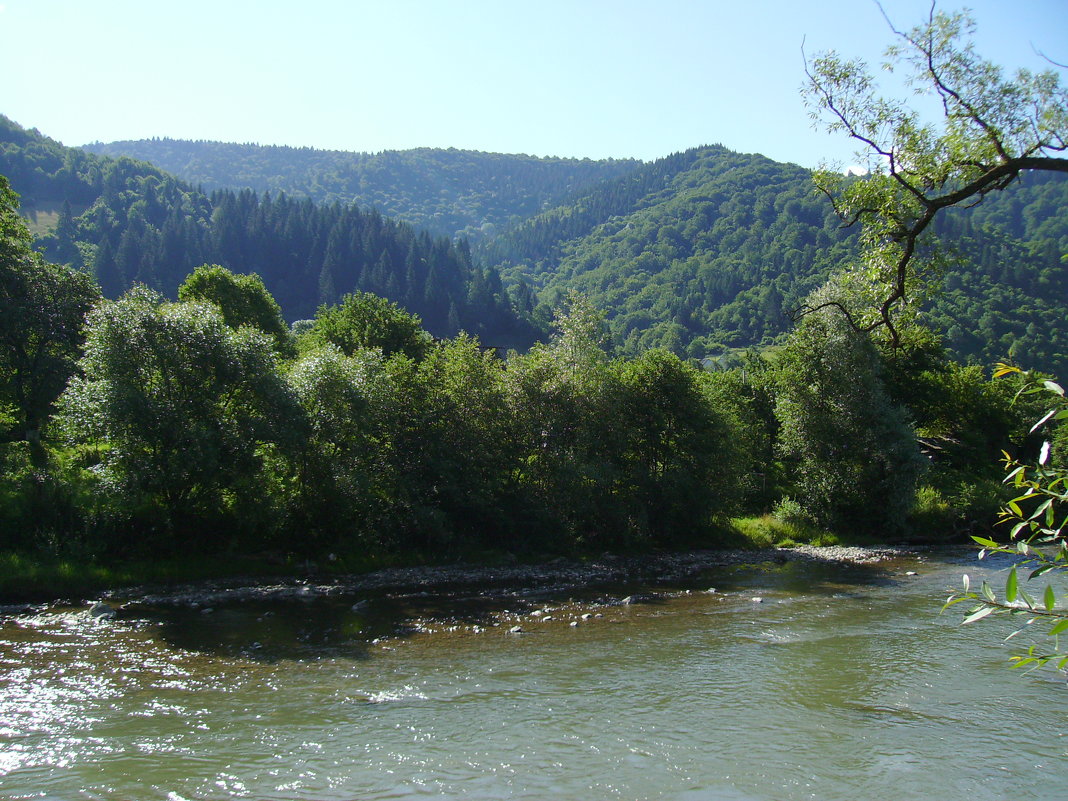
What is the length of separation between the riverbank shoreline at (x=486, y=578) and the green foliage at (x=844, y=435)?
351 cm

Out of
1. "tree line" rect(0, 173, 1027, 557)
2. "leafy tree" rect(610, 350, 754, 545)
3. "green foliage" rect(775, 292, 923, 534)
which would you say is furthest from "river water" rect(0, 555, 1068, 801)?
"green foliage" rect(775, 292, 923, 534)

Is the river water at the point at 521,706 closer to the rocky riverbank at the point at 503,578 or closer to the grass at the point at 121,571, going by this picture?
the rocky riverbank at the point at 503,578

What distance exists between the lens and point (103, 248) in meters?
166

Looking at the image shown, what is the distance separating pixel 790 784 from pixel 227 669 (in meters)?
13.3

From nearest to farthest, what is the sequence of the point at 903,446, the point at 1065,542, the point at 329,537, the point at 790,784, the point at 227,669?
the point at 1065,542, the point at 790,784, the point at 227,669, the point at 329,537, the point at 903,446

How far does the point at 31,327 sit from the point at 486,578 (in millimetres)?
24718

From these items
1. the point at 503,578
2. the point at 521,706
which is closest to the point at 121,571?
the point at 503,578

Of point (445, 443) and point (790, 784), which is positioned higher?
point (445, 443)

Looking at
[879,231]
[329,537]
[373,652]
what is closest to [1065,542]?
[879,231]

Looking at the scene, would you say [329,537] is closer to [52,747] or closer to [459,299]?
[52,747]

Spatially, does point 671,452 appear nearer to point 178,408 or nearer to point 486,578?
point 486,578

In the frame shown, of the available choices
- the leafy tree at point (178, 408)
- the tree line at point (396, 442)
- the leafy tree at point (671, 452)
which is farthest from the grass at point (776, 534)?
the leafy tree at point (178, 408)

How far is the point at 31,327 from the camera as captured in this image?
113 feet

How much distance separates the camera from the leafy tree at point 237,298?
54688mm
